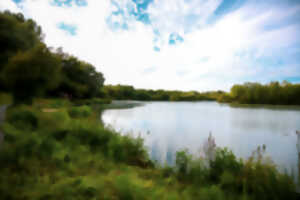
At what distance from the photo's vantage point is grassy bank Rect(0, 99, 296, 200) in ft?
6.62

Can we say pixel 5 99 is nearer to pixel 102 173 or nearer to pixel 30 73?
pixel 30 73

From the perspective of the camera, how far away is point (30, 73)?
646cm

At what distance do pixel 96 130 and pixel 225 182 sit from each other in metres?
4.24

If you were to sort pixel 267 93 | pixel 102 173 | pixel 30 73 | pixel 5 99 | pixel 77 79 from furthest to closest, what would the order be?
pixel 267 93 → pixel 77 79 → pixel 5 99 → pixel 30 73 → pixel 102 173

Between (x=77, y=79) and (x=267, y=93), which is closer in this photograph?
(x=77, y=79)

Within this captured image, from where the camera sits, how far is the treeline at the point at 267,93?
138 ft

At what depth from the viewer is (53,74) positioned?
23.4ft

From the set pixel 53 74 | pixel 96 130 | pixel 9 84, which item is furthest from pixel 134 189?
pixel 9 84

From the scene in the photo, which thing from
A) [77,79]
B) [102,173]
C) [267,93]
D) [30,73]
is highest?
[77,79]

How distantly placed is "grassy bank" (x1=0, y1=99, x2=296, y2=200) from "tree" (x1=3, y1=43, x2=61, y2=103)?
2153 mm

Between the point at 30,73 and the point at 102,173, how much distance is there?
6142 mm

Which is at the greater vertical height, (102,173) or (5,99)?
(5,99)

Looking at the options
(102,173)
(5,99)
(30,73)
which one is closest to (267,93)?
(102,173)

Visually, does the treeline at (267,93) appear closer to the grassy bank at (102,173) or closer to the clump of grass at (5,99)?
the grassy bank at (102,173)
